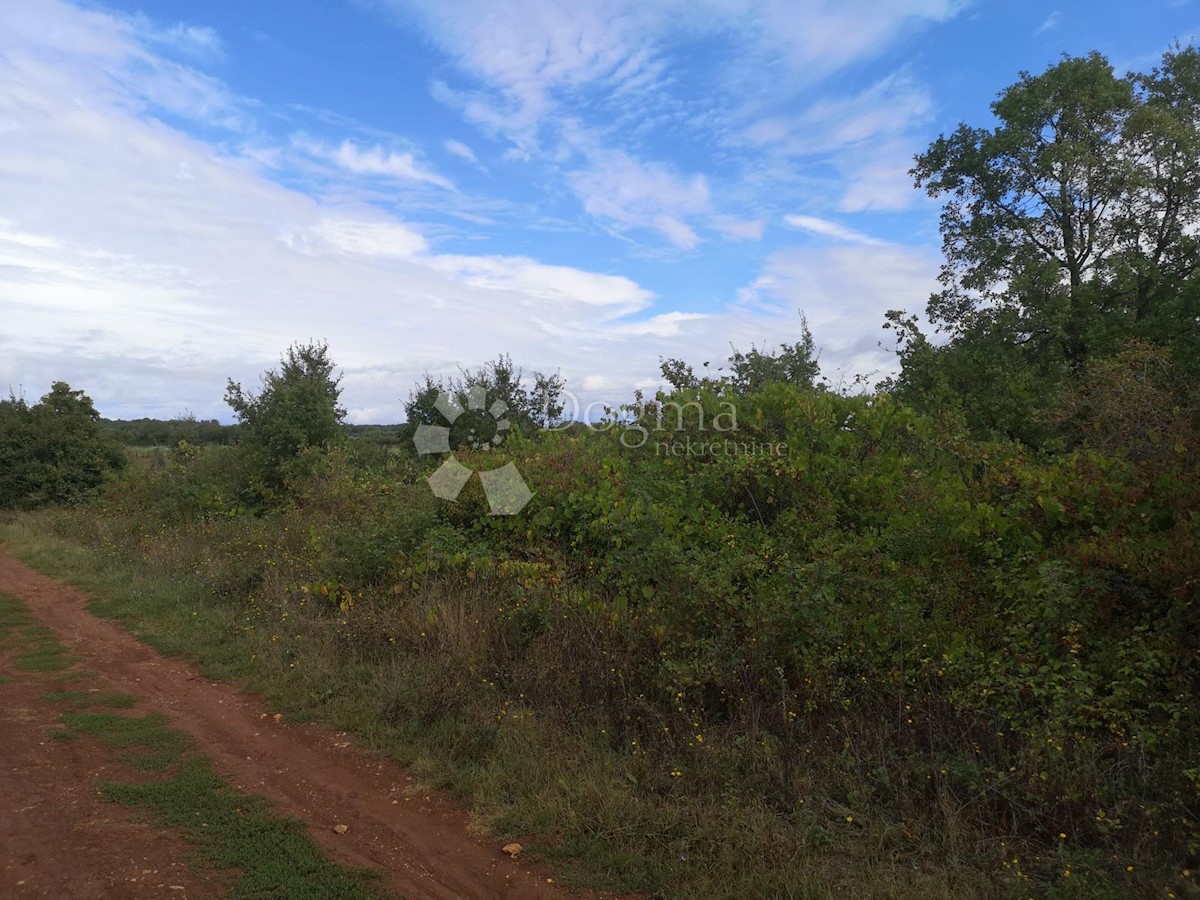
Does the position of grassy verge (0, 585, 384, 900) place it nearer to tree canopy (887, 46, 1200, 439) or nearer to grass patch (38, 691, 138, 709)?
grass patch (38, 691, 138, 709)

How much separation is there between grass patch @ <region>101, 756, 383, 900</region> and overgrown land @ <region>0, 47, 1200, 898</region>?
2.99 ft

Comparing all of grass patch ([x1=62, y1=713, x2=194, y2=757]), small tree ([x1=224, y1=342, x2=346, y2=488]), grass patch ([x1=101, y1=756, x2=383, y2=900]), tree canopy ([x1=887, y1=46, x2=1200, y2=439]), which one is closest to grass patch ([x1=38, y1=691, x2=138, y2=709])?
grass patch ([x1=62, y1=713, x2=194, y2=757])

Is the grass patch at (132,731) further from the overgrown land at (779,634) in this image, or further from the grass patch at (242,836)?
the overgrown land at (779,634)

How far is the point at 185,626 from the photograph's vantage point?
826cm

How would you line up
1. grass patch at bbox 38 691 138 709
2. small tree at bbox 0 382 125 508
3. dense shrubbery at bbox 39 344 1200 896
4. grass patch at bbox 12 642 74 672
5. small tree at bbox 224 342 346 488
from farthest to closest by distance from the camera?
small tree at bbox 0 382 125 508, small tree at bbox 224 342 346 488, grass patch at bbox 12 642 74 672, grass patch at bbox 38 691 138 709, dense shrubbery at bbox 39 344 1200 896

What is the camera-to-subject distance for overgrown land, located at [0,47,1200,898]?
12.1 ft

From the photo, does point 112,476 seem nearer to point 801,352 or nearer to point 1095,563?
point 801,352

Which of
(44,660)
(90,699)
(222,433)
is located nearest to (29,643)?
(44,660)

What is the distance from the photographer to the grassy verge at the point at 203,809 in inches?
139

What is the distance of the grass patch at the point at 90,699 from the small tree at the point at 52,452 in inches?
663

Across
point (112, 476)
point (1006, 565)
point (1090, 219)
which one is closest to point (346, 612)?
point (1006, 565)

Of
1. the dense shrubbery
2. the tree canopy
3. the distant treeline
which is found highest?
the tree canopy

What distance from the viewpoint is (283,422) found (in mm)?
14883

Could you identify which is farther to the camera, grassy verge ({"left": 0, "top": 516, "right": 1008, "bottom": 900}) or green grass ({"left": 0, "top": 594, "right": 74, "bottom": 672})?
green grass ({"left": 0, "top": 594, "right": 74, "bottom": 672})
